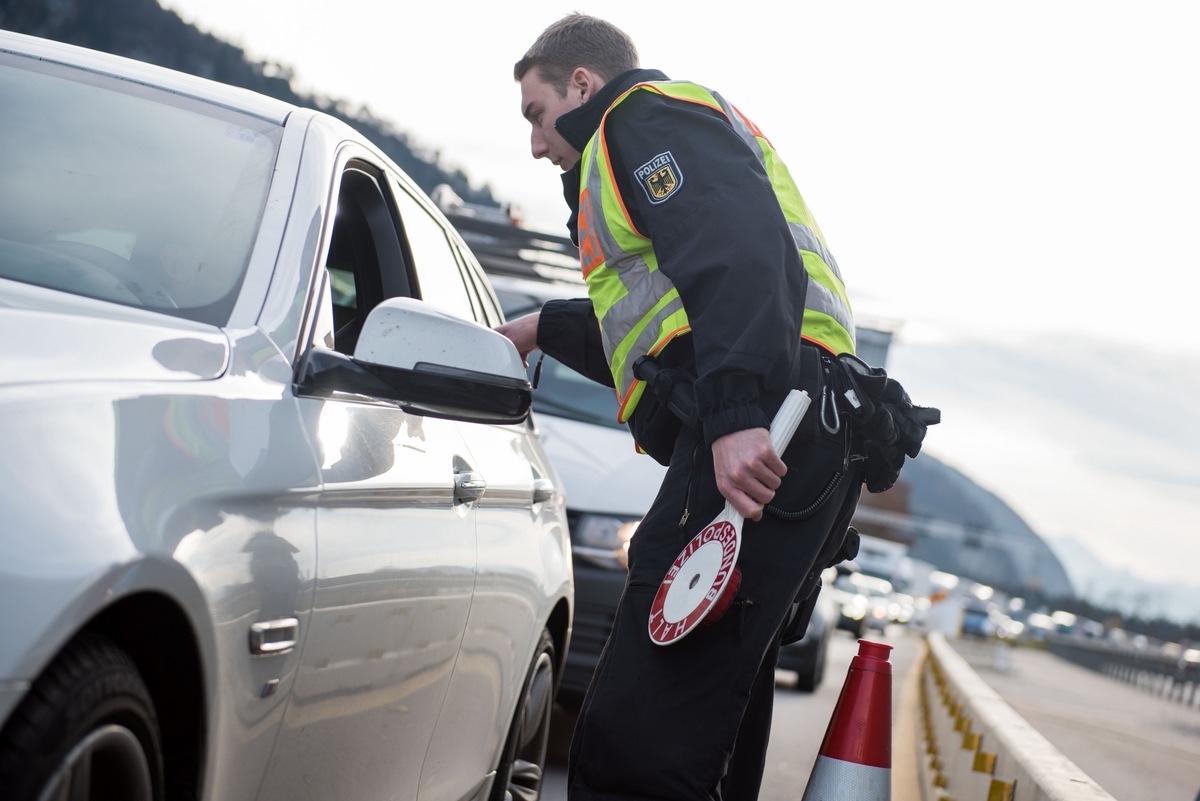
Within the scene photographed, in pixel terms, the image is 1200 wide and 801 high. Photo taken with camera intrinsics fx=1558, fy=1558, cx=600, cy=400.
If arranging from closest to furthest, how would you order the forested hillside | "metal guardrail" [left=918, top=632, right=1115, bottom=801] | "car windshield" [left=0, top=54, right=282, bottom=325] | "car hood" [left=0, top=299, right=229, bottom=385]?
"car hood" [left=0, top=299, right=229, bottom=385], "car windshield" [left=0, top=54, right=282, bottom=325], "metal guardrail" [left=918, top=632, right=1115, bottom=801], the forested hillside

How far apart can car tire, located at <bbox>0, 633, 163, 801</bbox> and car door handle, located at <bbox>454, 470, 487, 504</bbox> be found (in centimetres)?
121

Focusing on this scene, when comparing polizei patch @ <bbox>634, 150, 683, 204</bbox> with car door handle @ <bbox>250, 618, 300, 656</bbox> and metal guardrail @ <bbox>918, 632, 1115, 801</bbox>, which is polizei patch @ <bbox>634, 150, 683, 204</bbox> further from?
metal guardrail @ <bbox>918, 632, 1115, 801</bbox>

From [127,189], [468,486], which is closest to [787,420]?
[468,486]

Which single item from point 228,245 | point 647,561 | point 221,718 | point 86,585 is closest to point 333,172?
point 228,245

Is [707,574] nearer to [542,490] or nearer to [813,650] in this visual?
[542,490]

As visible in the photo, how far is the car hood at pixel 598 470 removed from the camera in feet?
20.3

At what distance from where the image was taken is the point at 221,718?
6.64ft

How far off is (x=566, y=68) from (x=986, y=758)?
3543 millimetres

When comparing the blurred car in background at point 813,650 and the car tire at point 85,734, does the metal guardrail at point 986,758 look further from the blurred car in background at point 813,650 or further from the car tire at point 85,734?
the car tire at point 85,734

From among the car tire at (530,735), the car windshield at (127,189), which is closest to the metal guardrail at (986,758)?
the car tire at (530,735)

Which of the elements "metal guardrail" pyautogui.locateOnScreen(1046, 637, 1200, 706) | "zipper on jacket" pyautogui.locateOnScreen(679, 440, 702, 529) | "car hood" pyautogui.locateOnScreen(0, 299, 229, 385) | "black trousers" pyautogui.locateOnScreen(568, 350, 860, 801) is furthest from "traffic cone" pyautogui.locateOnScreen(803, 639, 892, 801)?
"metal guardrail" pyautogui.locateOnScreen(1046, 637, 1200, 706)

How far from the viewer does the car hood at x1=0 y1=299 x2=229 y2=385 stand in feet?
5.96

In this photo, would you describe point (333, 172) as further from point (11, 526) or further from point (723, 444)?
point (11, 526)

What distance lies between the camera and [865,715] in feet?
11.5
